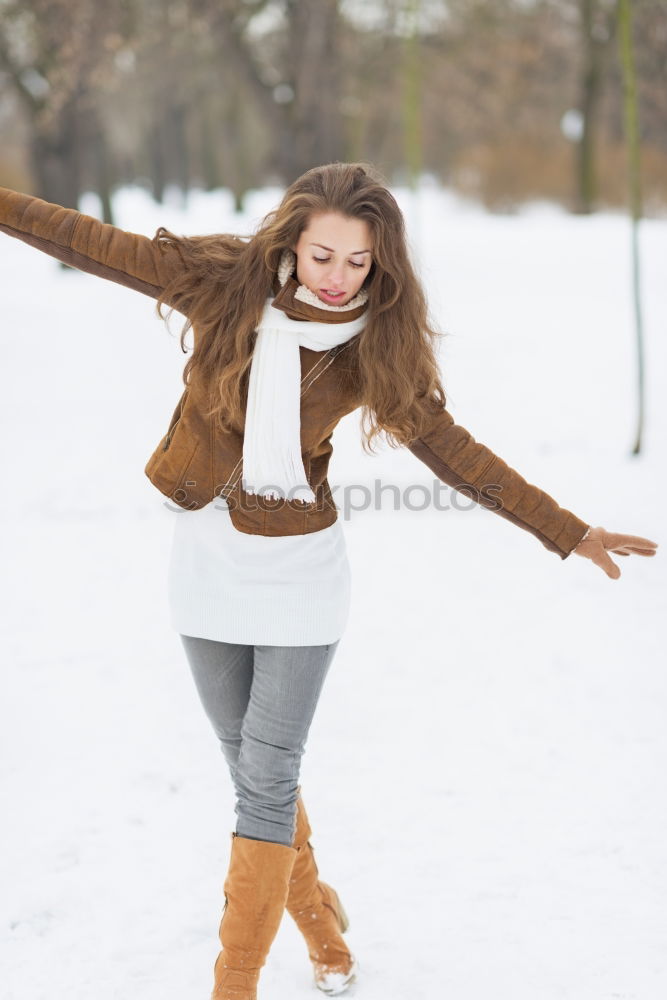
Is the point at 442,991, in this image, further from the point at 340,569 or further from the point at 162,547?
the point at 162,547

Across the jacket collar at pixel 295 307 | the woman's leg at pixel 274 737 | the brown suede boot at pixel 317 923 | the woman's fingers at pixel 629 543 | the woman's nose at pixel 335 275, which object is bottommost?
the brown suede boot at pixel 317 923

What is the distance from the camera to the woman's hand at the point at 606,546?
2332 mm

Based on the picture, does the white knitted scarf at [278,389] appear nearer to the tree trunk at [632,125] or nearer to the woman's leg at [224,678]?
the woman's leg at [224,678]

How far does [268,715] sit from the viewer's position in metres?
2.09

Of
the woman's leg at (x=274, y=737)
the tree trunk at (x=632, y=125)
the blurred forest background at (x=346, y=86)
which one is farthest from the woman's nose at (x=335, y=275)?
the blurred forest background at (x=346, y=86)

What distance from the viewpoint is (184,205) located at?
2811 centimetres

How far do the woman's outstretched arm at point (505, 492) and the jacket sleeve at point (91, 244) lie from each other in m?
0.69

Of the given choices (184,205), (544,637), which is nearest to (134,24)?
(544,637)

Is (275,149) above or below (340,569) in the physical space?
above

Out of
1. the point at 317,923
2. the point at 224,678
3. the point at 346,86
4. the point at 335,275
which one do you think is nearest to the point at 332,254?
the point at 335,275

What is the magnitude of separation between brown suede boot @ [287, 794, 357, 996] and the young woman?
19 centimetres

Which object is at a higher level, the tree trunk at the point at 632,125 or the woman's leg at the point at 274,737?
the tree trunk at the point at 632,125

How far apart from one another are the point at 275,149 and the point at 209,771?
11010 millimetres

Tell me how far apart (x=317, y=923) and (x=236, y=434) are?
126 cm
